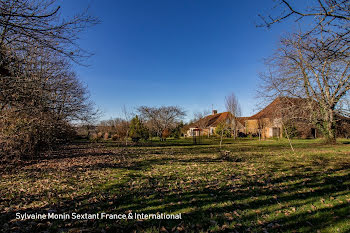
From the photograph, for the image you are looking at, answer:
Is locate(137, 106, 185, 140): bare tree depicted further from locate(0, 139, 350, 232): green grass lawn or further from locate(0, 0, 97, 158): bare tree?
locate(0, 139, 350, 232): green grass lawn

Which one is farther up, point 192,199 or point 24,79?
point 24,79

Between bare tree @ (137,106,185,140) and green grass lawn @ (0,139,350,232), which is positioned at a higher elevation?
bare tree @ (137,106,185,140)

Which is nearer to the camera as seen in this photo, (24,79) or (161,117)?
(24,79)

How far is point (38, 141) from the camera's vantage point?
33.6 feet

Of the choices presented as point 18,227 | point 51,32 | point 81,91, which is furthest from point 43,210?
point 81,91

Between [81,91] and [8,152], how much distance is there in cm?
1253

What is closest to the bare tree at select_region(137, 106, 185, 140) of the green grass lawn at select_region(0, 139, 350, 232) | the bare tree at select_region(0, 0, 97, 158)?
the bare tree at select_region(0, 0, 97, 158)

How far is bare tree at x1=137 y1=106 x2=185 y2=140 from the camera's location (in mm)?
36981

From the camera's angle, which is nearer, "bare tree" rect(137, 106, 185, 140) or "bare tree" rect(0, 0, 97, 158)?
"bare tree" rect(0, 0, 97, 158)

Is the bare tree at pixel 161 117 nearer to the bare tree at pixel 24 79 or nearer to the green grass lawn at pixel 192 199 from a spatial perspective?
the bare tree at pixel 24 79

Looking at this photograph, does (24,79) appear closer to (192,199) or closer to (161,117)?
(192,199)

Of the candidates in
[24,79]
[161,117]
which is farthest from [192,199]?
[161,117]

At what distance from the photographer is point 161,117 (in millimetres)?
38812

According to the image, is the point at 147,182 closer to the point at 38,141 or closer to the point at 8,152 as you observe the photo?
the point at 8,152
